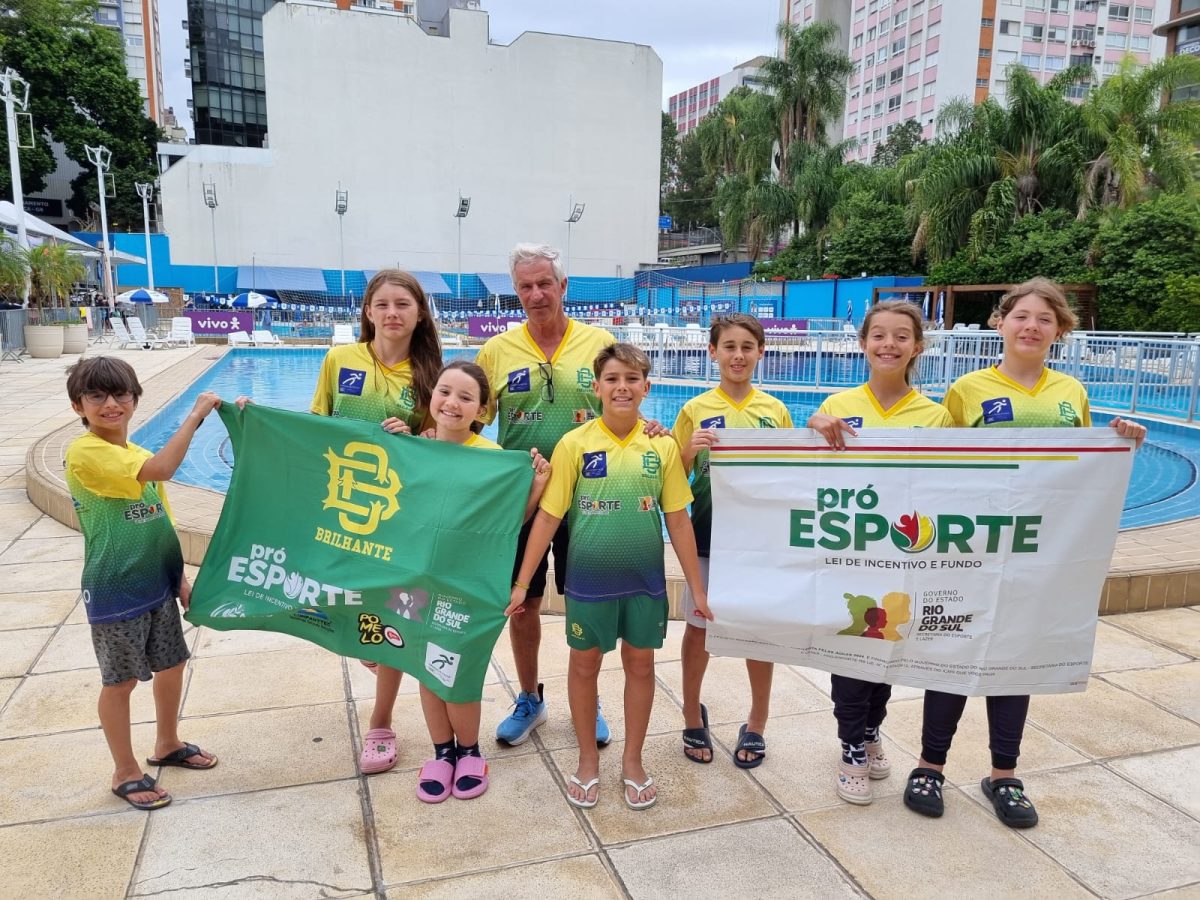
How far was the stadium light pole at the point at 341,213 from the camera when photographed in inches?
1713

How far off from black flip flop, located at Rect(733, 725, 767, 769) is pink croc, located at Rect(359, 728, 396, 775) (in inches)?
51.2

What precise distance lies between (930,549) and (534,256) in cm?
170

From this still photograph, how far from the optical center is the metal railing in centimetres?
1219

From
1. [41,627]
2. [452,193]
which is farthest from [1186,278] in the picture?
[452,193]

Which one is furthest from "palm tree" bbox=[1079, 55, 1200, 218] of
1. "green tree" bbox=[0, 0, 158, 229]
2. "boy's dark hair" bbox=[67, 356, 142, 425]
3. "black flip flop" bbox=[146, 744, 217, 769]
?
"green tree" bbox=[0, 0, 158, 229]

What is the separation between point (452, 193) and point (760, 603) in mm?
47790

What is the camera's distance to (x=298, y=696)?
368 cm

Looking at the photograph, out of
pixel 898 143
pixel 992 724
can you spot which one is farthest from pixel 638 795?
pixel 898 143

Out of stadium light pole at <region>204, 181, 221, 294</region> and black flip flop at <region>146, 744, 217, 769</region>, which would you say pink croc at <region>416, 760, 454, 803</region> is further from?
stadium light pole at <region>204, 181, 221, 294</region>

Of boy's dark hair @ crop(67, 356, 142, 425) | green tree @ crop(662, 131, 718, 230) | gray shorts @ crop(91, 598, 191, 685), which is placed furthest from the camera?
green tree @ crop(662, 131, 718, 230)

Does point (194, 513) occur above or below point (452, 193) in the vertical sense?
below

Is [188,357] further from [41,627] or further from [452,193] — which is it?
[452,193]

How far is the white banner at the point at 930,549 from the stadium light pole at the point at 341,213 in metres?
43.9

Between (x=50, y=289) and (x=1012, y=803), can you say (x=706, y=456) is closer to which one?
(x=1012, y=803)
